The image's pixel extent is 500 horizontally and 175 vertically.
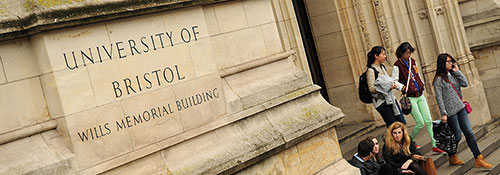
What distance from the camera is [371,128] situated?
11508mm

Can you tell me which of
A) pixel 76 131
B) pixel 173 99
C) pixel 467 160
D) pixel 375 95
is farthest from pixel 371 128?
pixel 76 131

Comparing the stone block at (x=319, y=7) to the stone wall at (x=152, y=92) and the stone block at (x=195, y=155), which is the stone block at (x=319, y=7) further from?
the stone block at (x=195, y=155)

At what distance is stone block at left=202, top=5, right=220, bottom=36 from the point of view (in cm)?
611

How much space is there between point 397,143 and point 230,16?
290cm

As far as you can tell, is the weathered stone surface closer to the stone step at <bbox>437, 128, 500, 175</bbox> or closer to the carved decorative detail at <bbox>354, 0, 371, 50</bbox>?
the stone step at <bbox>437, 128, 500, 175</bbox>

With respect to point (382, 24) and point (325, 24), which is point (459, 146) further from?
point (325, 24)

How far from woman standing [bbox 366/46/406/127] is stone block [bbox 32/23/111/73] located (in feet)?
14.0

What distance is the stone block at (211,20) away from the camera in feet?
20.0

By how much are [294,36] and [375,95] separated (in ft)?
6.99

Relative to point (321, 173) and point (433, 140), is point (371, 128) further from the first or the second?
point (321, 173)

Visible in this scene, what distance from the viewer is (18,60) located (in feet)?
15.9

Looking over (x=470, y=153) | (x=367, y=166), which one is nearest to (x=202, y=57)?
(x=367, y=166)

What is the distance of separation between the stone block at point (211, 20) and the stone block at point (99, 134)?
1256 millimetres

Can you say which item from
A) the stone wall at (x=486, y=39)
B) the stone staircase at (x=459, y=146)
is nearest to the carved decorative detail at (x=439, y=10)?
the stone wall at (x=486, y=39)
